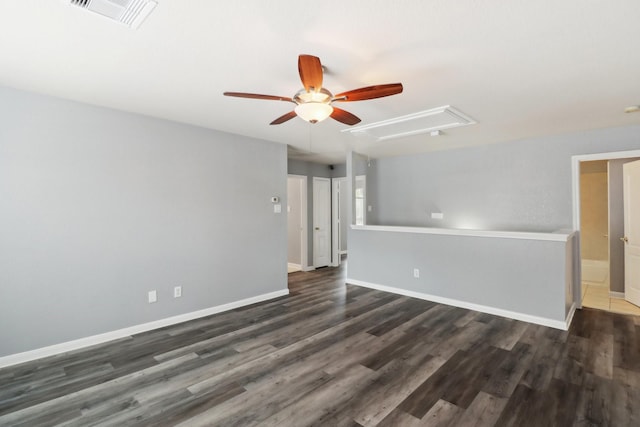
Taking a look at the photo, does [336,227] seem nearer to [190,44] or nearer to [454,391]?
[454,391]

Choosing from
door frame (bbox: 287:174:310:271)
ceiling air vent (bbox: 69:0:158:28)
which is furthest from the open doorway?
ceiling air vent (bbox: 69:0:158:28)

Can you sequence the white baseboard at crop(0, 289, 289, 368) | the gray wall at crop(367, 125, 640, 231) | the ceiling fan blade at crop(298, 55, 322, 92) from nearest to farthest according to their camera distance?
the ceiling fan blade at crop(298, 55, 322, 92), the white baseboard at crop(0, 289, 289, 368), the gray wall at crop(367, 125, 640, 231)

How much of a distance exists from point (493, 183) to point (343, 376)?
4.05m

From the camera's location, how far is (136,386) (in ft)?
7.84

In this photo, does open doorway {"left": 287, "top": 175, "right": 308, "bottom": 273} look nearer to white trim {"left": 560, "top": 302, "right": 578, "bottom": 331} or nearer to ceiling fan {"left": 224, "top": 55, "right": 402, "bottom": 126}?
ceiling fan {"left": 224, "top": 55, "right": 402, "bottom": 126}

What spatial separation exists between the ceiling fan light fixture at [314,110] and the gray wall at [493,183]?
154 inches

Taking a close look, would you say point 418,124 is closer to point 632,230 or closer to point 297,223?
point 632,230

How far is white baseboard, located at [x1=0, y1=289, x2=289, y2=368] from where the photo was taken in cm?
274

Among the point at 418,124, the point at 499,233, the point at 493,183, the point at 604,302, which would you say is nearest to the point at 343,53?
the point at 418,124

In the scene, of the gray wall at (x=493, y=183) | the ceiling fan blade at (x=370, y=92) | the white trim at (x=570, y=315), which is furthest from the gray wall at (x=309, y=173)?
the white trim at (x=570, y=315)

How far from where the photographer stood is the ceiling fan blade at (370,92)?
77.7 inches

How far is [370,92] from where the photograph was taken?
6.67 ft

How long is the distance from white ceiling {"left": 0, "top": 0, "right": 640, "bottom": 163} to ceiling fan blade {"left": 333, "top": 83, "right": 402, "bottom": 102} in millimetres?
271

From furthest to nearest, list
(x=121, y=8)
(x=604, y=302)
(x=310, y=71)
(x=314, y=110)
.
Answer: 1. (x=604, y=302)
2. (x=314, y=110)
3. (x=310, y=71)
4. (x=121, y=8)
